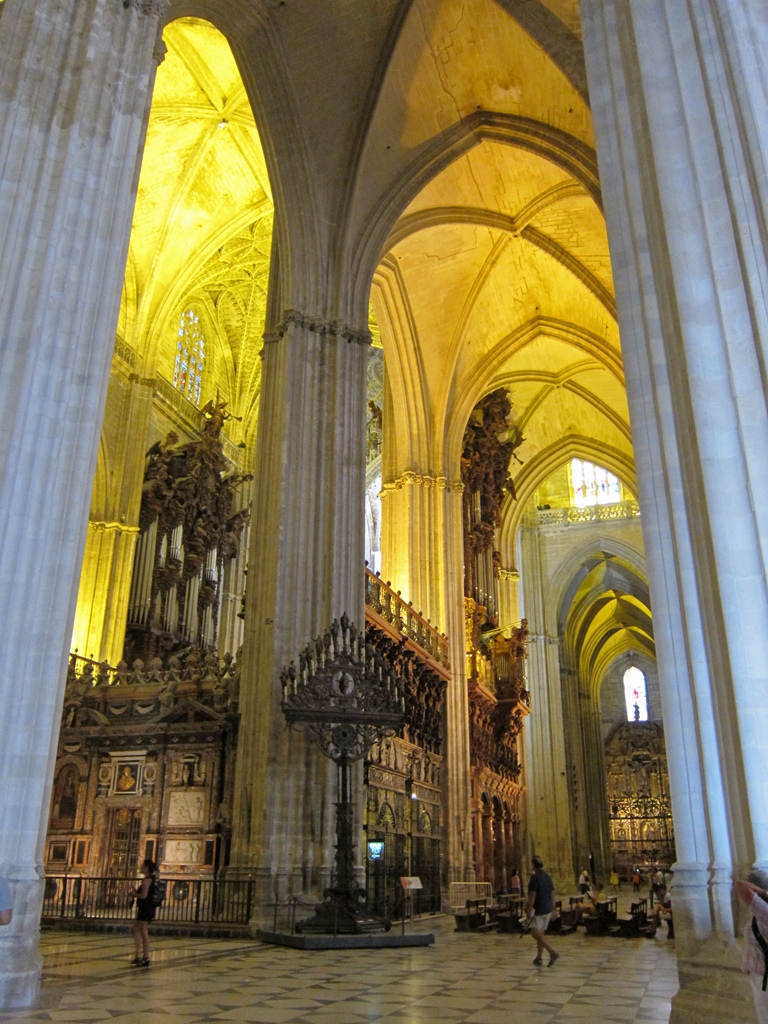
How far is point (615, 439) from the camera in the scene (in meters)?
27.1

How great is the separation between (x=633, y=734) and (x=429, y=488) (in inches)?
1075

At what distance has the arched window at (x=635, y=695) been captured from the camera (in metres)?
45.2

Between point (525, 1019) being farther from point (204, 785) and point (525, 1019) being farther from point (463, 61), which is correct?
point (463, 61)

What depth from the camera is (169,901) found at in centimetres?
Answer: 1158

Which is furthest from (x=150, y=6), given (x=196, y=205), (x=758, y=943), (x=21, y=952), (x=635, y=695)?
(x=635, y=695)

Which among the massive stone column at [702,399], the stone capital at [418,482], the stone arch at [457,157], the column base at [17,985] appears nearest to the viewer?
the massive stone column at [702,399]

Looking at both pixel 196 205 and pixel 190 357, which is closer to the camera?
pixel 196 205

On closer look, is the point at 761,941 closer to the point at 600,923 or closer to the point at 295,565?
the point at 295,565

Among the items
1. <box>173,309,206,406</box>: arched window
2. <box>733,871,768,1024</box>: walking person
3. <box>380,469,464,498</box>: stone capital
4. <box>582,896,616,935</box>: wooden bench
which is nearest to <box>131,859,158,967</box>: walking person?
<box>733,871,768,1024</box>: walking person

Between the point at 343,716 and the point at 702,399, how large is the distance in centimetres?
632

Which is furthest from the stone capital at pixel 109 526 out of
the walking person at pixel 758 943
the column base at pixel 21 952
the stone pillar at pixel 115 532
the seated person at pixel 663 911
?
the walking person at pixel 758 943

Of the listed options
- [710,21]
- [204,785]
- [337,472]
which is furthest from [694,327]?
[204,785]

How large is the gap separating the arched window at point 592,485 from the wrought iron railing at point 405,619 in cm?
1491

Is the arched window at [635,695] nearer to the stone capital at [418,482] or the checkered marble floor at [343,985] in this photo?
the stone capital at [418,482]
